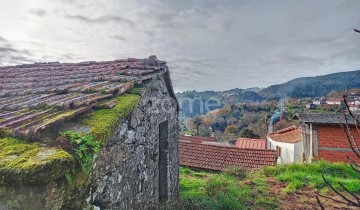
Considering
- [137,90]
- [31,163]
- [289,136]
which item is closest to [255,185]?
[137,90]

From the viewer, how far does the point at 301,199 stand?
26.5 ft

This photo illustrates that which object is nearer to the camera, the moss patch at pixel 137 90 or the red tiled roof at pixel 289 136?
the moss patch at pixel 137 90

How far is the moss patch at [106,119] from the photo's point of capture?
257cm

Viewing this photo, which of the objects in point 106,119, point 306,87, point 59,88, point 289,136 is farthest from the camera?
point 306,87

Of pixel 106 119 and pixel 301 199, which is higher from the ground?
pixel 106 119

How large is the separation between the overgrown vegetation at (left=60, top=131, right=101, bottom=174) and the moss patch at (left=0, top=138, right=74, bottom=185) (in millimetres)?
163

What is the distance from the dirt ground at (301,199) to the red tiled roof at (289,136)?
40.9 ft

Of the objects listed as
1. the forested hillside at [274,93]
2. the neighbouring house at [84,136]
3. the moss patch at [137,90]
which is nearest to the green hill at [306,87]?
the forested hillside at [274,93]

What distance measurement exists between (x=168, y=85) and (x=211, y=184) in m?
3.82

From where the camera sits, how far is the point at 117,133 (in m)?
3.38

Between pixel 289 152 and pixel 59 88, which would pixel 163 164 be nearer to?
pixel 59 88

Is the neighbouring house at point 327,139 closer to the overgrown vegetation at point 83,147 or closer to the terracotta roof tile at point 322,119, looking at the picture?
the terracotta roof tile at point 322,119

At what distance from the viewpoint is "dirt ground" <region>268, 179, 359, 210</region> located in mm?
7484

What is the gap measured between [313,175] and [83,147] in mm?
10115
